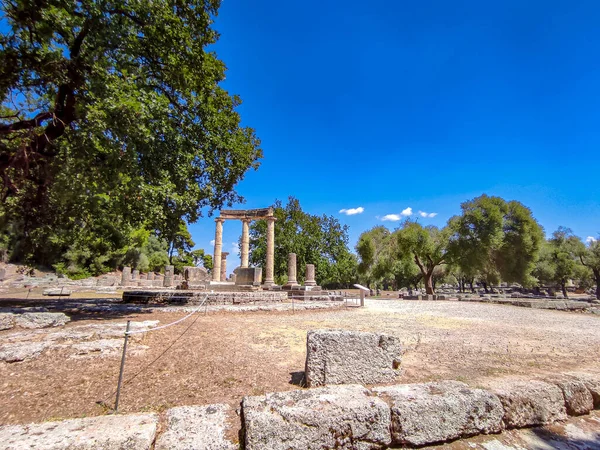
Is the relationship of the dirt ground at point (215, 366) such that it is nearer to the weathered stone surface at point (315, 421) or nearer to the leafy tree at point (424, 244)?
the weathered stone surface at point (315, 421)

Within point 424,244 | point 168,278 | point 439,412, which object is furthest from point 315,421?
point 168,278

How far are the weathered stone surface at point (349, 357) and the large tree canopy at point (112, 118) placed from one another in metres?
7.14

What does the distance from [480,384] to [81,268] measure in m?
40.8

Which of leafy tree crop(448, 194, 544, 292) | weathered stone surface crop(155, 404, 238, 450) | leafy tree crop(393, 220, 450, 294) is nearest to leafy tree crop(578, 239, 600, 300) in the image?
leafy tree crop(448, 194, 544, 292)

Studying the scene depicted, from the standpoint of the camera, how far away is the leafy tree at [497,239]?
26.8m

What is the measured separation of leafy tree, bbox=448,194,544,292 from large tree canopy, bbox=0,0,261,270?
24015mm

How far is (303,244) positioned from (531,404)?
114ft

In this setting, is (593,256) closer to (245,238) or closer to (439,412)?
(245,238)

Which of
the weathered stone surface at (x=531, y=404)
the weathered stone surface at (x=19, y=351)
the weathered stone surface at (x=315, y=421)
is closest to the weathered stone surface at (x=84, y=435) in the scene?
the weathered stone surface at (x=315, y=421)

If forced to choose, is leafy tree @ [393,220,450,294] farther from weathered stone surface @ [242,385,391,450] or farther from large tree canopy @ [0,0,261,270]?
weathered stone surface @ [242,385,391,450]

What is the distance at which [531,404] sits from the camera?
3.24 m

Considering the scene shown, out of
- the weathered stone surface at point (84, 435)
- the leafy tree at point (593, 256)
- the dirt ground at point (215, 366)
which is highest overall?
the leafy tree at point (593, 256)

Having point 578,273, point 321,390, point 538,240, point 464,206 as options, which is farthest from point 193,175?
point 578,273

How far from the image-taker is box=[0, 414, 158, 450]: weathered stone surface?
82.4 inches
